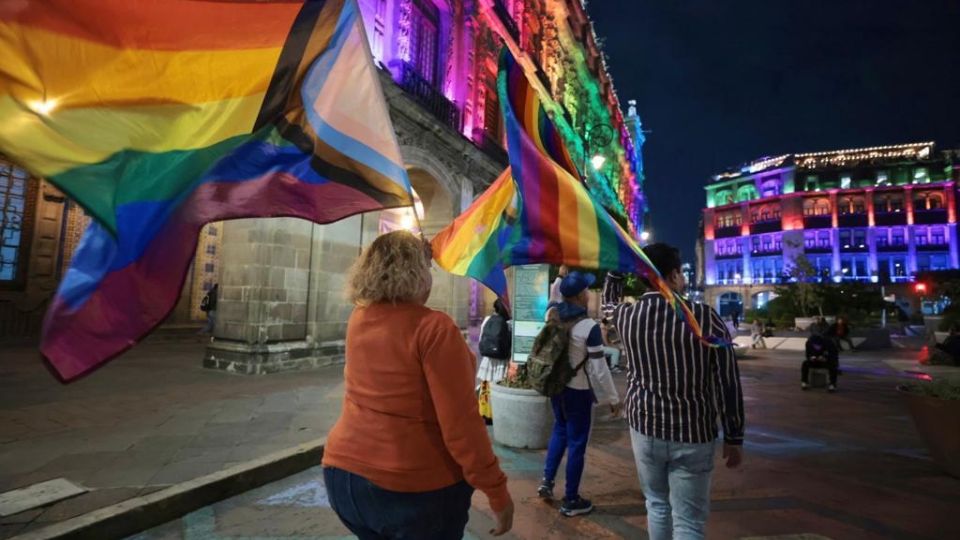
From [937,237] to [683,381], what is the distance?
83870 mm

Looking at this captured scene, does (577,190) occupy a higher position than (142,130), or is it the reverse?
(577,190)

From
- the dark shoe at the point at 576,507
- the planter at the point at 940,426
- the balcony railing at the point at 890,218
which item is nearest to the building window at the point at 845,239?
the balcony railing at the point at 890,218

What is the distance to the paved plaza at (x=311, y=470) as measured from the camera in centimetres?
380

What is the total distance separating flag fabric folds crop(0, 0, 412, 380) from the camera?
153 centimetres

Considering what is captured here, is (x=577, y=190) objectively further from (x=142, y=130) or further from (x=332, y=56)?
(x=142, y=130)

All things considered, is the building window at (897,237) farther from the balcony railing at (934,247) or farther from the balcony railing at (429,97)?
the balcony railing at (429,97)

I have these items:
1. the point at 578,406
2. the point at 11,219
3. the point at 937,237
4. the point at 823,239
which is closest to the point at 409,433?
the point at 578,406

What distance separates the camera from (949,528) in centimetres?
387

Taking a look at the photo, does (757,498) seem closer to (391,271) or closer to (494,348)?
(494,348)

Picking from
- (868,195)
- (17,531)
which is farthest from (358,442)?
(868,195)

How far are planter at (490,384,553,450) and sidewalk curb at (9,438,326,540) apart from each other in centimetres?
215

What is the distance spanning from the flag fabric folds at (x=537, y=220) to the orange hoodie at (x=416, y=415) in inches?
55.8

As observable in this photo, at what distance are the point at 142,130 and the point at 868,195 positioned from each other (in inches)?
3375

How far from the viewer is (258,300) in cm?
921
